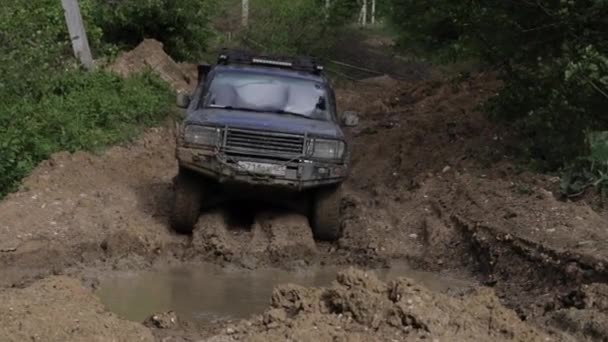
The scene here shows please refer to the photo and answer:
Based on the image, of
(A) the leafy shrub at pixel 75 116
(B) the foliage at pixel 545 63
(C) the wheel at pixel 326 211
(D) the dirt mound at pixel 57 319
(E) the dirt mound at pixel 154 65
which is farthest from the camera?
(E) the dirt mound at pixel 154 65

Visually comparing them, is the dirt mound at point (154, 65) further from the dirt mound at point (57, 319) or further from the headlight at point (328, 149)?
the dirt mound at point (57, 319)

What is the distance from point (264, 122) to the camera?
1139cm

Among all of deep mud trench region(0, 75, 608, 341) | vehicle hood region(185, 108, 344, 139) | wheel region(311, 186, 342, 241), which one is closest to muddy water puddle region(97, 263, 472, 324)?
deep mud trench region(0, 75, 608, 341)

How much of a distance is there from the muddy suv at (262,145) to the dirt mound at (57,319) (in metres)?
3.06

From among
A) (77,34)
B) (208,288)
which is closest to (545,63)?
(208,288)

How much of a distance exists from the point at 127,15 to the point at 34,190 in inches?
436

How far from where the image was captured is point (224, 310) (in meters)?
9.39

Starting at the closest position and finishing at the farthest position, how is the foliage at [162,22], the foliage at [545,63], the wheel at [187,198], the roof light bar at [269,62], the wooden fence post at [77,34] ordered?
the wheel at [187,198] < the foliage at [545,63] < the roof light bar at [269,62] < the wooden fence post at [77,34] < the foliage at [162,22]

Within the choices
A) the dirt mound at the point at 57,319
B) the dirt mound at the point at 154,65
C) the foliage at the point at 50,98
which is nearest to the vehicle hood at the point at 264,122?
the foliage at the point at 50,98

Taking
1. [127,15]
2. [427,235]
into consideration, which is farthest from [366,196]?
[127,15]

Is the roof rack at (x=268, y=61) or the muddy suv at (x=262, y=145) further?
the roof rack at (x=268, y=61)

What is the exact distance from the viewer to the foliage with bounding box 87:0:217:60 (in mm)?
→ 22672

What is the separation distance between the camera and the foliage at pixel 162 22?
22672mm

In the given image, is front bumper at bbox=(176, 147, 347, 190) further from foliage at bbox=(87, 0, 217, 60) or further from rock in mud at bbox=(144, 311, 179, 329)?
foliage at bbox=(87, 0, 217, 60)
